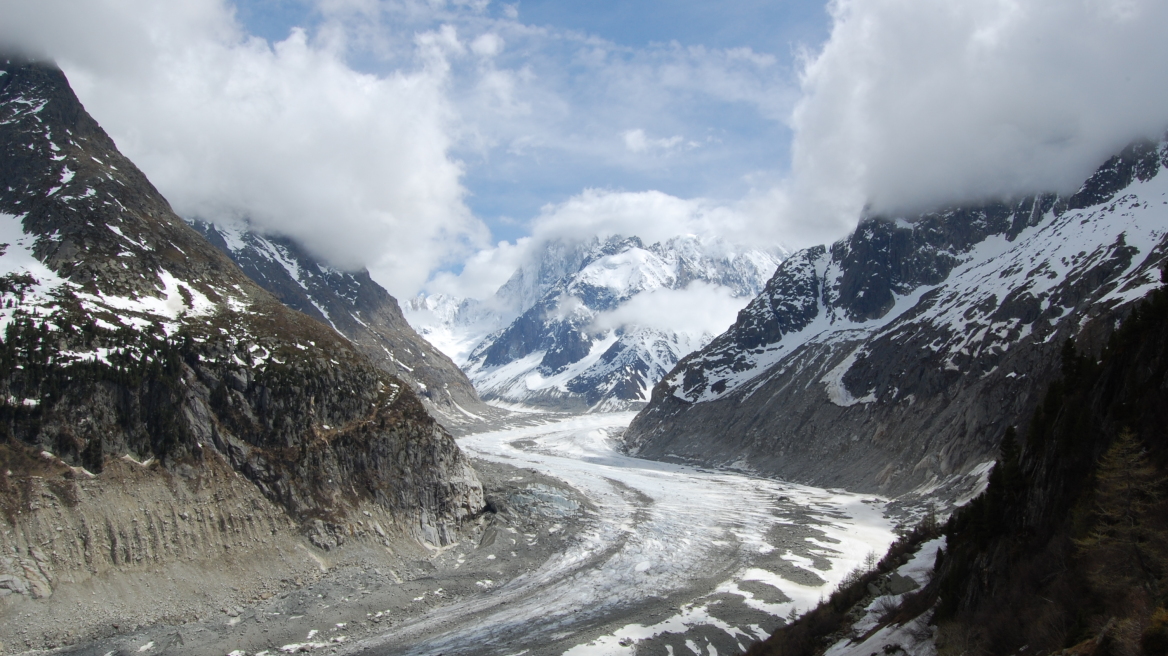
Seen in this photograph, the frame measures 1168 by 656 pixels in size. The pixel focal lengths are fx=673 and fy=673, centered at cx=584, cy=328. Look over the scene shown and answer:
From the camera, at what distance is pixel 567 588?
64.0m

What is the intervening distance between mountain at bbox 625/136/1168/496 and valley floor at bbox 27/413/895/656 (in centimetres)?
2359

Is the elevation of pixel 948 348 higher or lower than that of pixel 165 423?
higher

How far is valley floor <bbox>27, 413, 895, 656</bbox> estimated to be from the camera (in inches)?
1981

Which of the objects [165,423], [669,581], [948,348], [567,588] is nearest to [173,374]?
[165,423]

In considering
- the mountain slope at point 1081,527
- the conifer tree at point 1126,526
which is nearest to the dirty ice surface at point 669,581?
the mountain slope at point 1081,527

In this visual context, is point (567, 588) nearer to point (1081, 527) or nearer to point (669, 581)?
point (669, 581)

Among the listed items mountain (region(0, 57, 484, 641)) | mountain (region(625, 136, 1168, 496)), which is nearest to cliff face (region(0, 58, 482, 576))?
mountain (region(0, 57, 484, 641))

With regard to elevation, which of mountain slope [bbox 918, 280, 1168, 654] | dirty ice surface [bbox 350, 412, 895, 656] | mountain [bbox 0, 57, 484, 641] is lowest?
dirty ice surface [bbox 350, 412, 895, 656]

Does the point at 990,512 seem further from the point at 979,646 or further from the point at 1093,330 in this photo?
the point at 1093,330

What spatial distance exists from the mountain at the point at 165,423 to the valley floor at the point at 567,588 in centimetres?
403

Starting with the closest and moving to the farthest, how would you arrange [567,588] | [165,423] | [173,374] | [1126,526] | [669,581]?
[1126,526] < [165,423] < [173,374] < [567,588] < [669,581]

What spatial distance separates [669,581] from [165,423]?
1944 inches

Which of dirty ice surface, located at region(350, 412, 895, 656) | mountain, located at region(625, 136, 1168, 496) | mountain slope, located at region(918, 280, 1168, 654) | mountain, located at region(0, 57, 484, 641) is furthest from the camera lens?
mountain, located at region(625, 136, 1168, 496)

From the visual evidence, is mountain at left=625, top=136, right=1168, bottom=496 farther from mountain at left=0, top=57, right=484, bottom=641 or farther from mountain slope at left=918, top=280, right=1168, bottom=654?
mountain at left=0, top=57, right=484, bottom=641
